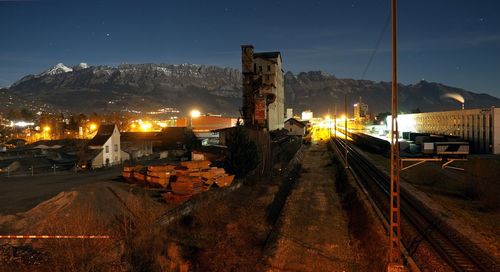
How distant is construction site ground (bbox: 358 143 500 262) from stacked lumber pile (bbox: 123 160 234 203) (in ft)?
44.6

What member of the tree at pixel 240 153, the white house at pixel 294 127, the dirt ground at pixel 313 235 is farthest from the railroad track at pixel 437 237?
the white house at pixel 294 127

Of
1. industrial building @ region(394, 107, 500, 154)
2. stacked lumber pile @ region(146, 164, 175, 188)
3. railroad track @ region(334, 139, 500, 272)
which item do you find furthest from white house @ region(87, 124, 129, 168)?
industrial building @ region(394, 107, 500, 154)

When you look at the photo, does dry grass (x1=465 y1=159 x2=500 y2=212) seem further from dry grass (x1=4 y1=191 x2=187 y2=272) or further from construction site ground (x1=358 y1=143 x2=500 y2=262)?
dry grass (x1=4 y1=191 x2=187 y2=272)

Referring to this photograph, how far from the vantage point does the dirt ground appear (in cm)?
1372

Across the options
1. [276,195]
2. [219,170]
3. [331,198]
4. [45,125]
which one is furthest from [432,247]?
[45,125]

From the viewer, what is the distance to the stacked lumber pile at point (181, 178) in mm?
23219

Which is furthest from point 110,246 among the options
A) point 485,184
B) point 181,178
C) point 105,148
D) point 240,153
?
point 105,148

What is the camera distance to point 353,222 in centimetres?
2005

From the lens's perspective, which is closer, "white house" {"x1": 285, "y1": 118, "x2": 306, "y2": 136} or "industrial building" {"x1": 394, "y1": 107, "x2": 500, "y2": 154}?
"industrial building" {"x1": 394, "y1": 107, "x2": 500, "y2": 154}

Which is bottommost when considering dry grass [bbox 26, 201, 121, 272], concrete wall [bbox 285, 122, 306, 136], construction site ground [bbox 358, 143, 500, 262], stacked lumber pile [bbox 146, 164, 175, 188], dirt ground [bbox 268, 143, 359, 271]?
dirt ground [bbox 268, 143, 359, 271]

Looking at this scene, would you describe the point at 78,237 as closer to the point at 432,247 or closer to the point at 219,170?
the point at 432,247

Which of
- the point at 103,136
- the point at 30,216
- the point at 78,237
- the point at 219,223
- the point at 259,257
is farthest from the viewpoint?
the point at 103,136

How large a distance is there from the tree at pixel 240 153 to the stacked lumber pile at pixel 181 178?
4155mm

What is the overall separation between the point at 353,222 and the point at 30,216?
Answer: 15.2 metres
